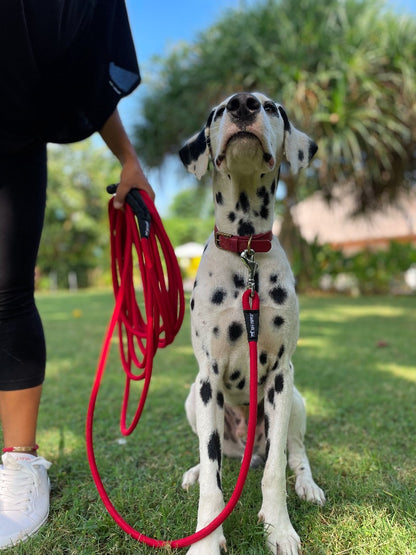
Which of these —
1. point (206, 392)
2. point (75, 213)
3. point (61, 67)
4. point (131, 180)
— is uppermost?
point (75, 213)

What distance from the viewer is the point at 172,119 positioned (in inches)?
512

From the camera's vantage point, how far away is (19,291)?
188 centimetres

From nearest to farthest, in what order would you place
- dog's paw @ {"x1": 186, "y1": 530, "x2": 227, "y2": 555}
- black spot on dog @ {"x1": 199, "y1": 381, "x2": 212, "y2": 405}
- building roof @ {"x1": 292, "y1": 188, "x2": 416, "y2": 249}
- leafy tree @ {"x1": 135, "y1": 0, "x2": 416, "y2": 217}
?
dog's paw @ {"x1": 186, "y1": 530, "x2": 227, "y2": 555} < black spot on dog @ {"x1": 199, "y1": 381, "x2": 212, "y2": 405} < leafy tree @ {"x1": 135, "y1": 0, "x2": 416, "y2": 217} < building roof @ {"x1": 292, "y1": 188, "x2": 416, "y2": 249}

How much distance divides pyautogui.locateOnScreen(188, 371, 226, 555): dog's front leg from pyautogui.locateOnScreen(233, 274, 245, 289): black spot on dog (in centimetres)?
35

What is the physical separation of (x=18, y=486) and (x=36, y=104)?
1.46 metres

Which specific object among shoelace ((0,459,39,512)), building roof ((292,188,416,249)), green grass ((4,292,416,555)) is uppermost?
building roof ((292,188,416,249))

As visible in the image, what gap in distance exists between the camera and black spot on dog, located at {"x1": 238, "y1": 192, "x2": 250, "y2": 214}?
178 centimetres

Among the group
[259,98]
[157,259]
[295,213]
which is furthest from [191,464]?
[295,213]

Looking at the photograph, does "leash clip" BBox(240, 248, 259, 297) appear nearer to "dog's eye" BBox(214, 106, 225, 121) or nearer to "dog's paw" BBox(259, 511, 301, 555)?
"dog's eye" BBox(214, 106, 225, 121)

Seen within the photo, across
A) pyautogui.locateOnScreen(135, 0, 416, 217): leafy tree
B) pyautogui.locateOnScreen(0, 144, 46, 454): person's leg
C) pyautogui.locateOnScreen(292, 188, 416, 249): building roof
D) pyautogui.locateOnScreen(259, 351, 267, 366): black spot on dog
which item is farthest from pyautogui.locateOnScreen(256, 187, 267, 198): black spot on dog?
pyautogui.locateOnScreen(292, 188, 416, 249): building roof

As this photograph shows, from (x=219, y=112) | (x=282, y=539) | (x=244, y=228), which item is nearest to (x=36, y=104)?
(x=219, y=112)

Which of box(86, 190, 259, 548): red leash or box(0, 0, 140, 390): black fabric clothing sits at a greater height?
box(0, 0, 140, 390): black fabric clothing

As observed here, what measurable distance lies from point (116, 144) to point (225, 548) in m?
1.64

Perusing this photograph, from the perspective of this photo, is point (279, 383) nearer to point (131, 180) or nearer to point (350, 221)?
point (131, 180)
